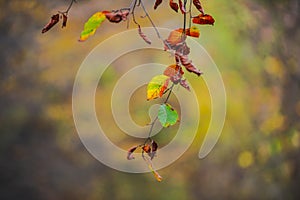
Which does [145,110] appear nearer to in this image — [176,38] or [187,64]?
[176,38]

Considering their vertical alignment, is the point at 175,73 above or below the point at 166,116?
above

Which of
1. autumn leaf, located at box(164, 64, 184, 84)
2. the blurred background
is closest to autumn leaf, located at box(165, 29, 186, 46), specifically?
autumn leaf, located at box(164, 64, 184, 84)

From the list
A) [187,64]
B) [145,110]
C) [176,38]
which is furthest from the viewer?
[145,110]

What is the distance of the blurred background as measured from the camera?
1854 millimetres

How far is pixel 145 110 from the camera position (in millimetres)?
1895

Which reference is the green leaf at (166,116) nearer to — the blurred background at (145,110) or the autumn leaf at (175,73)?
the autumn leaf at (175,73)

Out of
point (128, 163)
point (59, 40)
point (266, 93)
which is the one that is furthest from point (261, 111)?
point (59, 40)

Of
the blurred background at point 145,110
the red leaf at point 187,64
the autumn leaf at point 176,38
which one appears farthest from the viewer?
the blurred background at point 145,110

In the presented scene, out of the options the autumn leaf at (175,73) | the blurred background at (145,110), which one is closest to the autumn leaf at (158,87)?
the autumn leaf at (175,73)

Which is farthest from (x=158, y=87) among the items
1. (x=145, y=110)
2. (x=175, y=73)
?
(x=145, y=110)

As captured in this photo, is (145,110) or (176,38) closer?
(176,38)

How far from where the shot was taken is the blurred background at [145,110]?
1854 mm

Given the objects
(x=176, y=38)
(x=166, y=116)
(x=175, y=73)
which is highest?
(x=176, y=38)

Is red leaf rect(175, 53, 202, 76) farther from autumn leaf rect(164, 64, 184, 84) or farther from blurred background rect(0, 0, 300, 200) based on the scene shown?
blurred background rect(0, 0, 300, 200)
